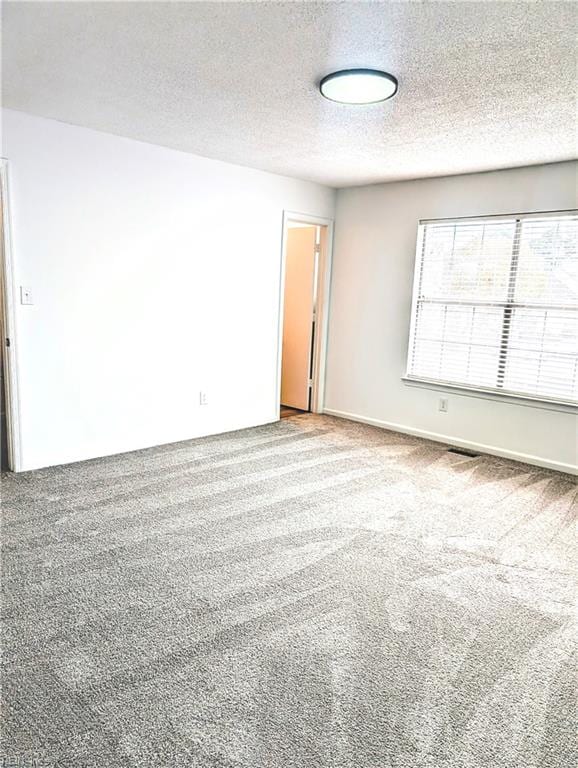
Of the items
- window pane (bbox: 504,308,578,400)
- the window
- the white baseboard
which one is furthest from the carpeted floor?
the window

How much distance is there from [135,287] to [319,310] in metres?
2.29

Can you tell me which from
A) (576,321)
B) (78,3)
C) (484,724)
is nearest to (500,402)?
(576,321)

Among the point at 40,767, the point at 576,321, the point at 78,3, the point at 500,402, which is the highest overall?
the point at 78,3

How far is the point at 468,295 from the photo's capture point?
4.78m

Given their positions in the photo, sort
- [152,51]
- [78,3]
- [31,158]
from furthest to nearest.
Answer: [31,158] < [152,51] < [78,3]

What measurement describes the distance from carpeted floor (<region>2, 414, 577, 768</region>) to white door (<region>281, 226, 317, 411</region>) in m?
2.35

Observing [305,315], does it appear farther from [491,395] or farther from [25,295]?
[25,295]

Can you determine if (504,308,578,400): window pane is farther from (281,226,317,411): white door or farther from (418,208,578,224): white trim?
(281,226,317,411): white door

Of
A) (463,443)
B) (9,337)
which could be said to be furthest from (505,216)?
(9,337)

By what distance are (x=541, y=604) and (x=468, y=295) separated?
298 cm

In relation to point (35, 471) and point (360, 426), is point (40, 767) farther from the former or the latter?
point (360, 426)

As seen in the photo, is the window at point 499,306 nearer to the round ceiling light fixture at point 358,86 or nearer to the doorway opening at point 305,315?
the doorway opening at point 305,315

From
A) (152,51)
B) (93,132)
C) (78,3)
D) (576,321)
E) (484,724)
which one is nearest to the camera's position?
(484,724)

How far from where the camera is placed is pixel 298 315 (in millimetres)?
6141
